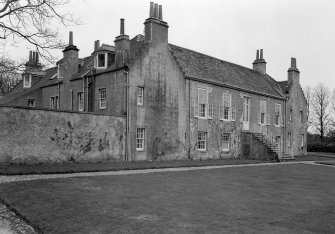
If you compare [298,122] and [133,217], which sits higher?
[298,122]

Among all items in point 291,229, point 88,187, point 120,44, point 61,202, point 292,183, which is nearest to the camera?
point 291,229

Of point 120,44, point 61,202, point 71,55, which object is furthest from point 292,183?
point 71,55

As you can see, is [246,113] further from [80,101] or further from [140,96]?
[80,101]

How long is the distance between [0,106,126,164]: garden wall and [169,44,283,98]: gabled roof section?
9.06 m

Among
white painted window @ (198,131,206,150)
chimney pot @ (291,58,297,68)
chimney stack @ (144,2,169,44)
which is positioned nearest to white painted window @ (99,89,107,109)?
chimney stack @ (144,2,169,44)

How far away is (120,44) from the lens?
84.2 feet

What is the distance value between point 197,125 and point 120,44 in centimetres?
934

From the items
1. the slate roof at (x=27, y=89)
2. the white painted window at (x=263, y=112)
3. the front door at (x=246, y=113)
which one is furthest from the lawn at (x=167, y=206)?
the slate roof at (x=27, y=89)

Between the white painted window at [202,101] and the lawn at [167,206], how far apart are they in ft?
50.9

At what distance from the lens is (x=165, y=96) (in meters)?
26.8

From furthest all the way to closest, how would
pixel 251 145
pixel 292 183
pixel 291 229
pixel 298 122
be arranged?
pixel 298 122, pixel 251 145, pixel 292 183, pixel 291 229

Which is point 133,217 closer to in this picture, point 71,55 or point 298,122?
point 71,55

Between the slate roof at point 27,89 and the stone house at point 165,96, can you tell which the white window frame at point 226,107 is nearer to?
the stone house at point 165,96

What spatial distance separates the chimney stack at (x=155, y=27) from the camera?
2608 centimetres
